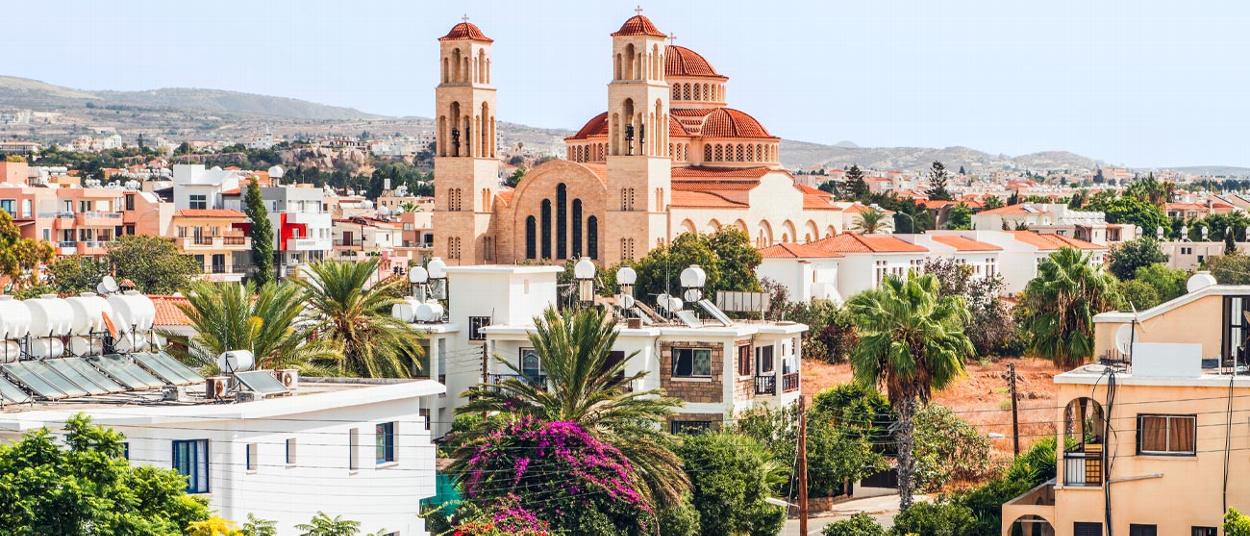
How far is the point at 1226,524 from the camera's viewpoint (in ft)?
82.2

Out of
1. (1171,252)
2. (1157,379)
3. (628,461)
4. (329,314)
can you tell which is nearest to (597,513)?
(628,461)

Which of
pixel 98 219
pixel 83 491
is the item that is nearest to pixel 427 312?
pixel 83 491

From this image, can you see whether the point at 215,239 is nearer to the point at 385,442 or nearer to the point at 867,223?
the point at 867,223

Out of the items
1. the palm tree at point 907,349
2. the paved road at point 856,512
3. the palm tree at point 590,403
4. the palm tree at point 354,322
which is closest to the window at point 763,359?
the paved road at point 856,512

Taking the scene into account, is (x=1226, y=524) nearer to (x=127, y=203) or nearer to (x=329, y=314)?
(x=329, y=314)

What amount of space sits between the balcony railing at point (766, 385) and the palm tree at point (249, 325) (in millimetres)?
8776

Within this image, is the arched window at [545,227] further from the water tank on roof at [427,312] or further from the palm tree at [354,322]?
the palm tree at [354,322]

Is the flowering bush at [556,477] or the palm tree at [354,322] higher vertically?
the palm tree at [354,322]

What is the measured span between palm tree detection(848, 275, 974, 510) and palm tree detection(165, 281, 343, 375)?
8849 mm

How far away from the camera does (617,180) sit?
8594cm

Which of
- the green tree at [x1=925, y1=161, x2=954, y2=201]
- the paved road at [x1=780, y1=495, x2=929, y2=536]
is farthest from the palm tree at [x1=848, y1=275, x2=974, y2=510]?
the green tree at [x1=925, y1=161, x2=954, y2=201]

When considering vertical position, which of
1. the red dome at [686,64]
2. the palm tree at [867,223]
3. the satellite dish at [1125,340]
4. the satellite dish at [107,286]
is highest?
the red dome at [686,64]

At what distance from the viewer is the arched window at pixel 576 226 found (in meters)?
87.0

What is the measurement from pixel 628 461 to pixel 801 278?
4641 cm
